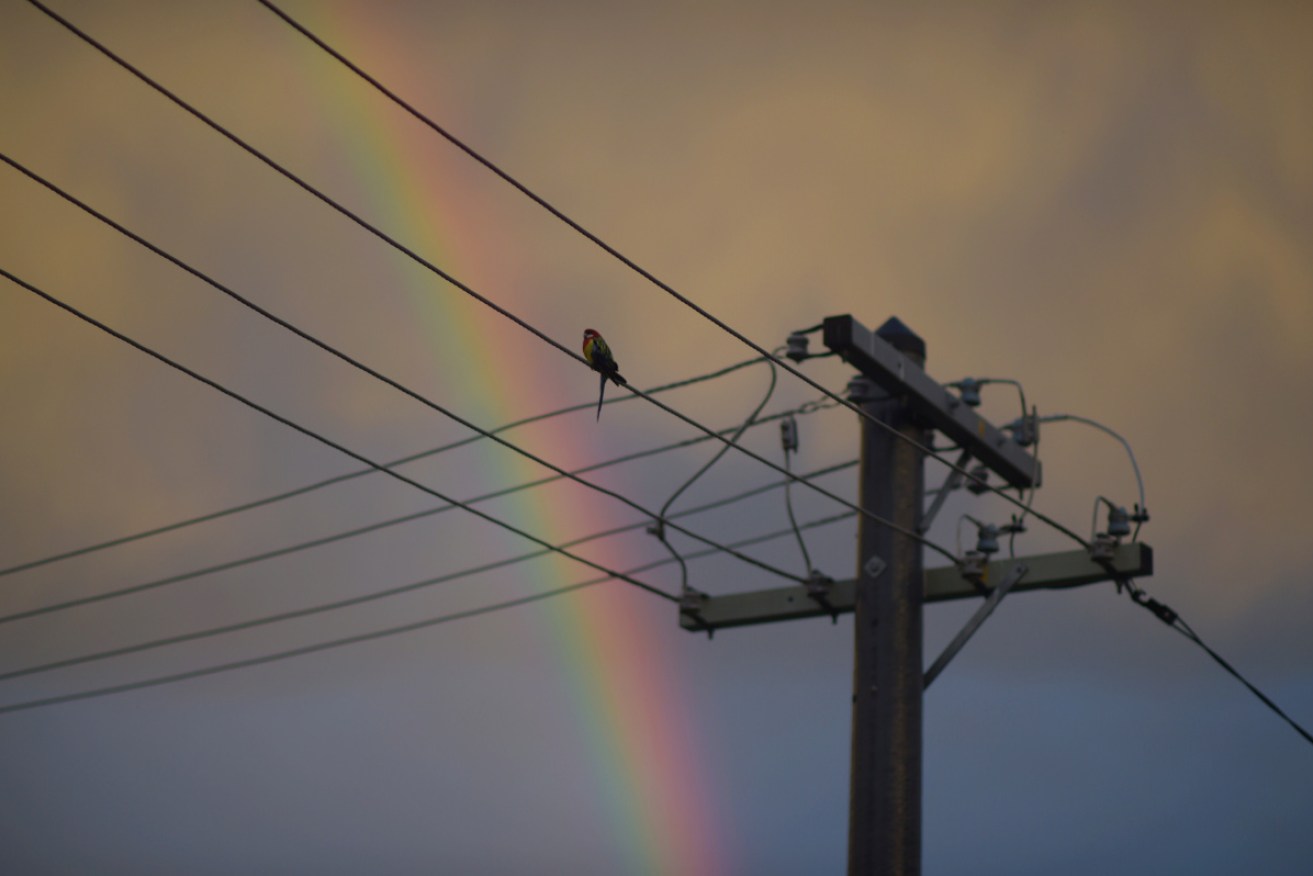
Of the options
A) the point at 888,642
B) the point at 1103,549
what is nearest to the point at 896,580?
the point at 888,642

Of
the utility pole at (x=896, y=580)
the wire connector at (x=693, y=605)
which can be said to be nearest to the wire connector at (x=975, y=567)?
the utility pole at (x=896, y=580)

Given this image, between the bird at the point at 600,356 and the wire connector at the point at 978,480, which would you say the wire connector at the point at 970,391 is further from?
the bird at the point at 600,356

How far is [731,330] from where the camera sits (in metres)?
10.6

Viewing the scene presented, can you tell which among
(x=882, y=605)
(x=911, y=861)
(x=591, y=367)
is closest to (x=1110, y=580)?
(x=882, y=605)

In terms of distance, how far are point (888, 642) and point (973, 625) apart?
0.66 meters

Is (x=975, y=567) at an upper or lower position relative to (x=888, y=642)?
upper

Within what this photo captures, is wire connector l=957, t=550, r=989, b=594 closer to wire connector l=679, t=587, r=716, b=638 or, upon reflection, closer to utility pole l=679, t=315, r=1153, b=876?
utility pole l=679, t=315, r=1153, b=876

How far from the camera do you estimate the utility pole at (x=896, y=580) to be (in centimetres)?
1298

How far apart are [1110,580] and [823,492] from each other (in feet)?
8.04

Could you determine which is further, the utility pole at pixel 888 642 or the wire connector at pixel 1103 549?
the wire connector at pixel 1103 549

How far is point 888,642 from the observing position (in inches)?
525

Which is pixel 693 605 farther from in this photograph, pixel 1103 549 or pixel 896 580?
pixel 1103 549

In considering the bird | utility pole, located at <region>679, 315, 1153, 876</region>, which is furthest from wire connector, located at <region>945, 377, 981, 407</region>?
the bird

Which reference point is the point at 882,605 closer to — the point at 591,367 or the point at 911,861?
the point at 911,861
